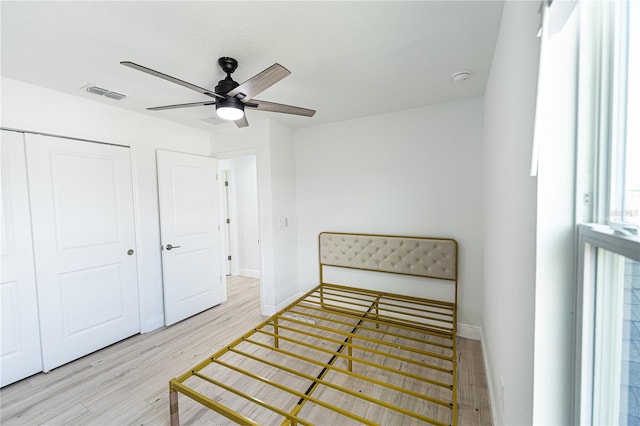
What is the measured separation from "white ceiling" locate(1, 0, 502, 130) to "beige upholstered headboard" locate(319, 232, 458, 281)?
161cm

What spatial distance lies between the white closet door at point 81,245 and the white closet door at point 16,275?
0.05 metres

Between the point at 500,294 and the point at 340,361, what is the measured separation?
1.55 m

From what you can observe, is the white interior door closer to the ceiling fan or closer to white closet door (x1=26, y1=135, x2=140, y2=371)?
white closet door (x1=26, y1=135, x2=140, y2=371)

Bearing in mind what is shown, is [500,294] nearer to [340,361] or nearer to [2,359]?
[340,361]

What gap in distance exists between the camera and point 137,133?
294cm

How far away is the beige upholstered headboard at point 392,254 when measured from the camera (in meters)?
2.76

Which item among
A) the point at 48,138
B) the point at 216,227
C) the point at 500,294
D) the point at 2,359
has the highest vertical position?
the point at 48,138

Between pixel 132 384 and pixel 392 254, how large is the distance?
278 cm

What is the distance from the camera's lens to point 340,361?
240 cm

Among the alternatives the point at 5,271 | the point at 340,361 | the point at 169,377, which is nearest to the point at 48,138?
the point at 5,271

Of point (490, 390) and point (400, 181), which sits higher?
point (400, 181)

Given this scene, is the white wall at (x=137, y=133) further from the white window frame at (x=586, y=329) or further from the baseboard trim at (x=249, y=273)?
the white window frame at (x=586, y=329)

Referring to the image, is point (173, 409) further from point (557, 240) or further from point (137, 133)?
point (137, 133)

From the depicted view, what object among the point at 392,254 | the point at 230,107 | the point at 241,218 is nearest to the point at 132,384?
the point at 230,107
